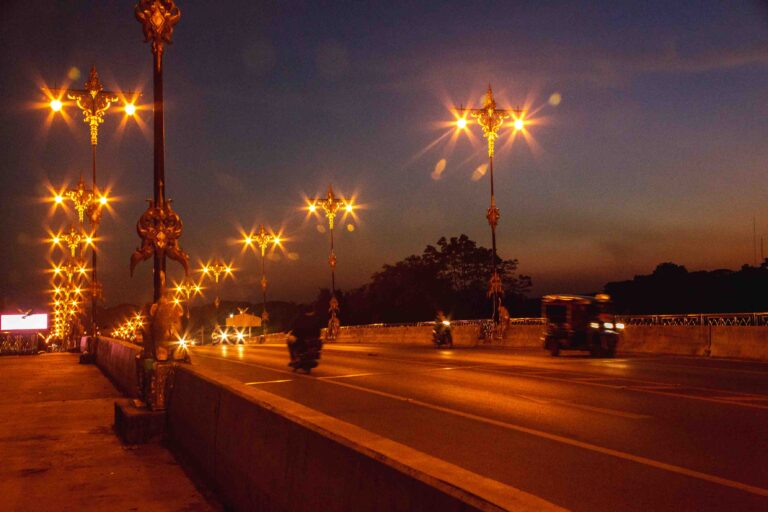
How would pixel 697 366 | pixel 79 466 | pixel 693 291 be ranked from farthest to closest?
pixel 693 291 < pixel 697 366 < pixel 79 466

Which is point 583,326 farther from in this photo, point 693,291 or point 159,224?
point 693,291

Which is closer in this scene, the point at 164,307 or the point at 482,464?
the point at 482,464

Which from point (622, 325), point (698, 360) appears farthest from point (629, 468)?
point (622, 325)

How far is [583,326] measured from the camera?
28.3m

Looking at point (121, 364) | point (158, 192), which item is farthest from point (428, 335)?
point (158, 192)

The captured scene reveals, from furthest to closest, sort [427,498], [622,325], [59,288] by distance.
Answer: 1. [59,288]
2. [622,325]
3. [427,498]

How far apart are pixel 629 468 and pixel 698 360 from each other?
1764 cm

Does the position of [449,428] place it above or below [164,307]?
below

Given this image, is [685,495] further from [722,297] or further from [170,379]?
[722,297]

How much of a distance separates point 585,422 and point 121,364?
12979mm

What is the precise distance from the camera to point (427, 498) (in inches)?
147

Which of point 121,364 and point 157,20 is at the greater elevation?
point 157,20

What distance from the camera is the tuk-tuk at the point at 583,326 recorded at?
28141mm

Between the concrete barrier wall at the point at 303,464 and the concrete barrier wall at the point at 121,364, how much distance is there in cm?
524
